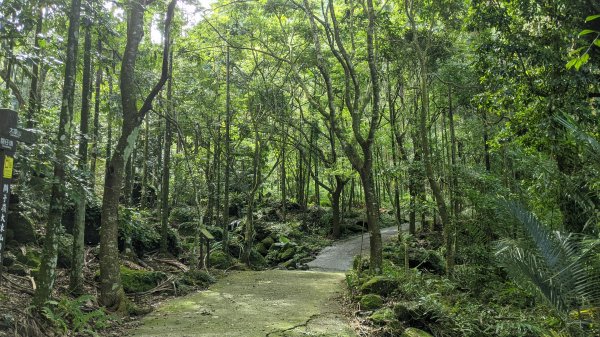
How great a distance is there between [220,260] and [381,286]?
22.5 ft

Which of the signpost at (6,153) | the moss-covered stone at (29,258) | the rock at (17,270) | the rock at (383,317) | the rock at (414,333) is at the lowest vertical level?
the rock at (414,333)

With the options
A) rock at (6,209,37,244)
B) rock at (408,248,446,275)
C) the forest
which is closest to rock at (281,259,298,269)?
the forest

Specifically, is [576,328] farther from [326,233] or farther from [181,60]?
[326,233]

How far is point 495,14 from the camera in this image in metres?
8.32

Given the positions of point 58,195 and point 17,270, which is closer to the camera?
point 58,195

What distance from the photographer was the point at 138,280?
959 centimetres

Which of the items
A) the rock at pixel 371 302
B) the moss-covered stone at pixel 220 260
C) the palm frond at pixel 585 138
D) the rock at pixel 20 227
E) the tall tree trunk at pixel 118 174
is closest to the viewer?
the palm frond at pixel 585 138

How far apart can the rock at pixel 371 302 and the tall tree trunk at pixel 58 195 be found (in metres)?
5.39

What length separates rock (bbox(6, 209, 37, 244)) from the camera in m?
9.48

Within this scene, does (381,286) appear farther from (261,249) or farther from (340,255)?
(261,249)

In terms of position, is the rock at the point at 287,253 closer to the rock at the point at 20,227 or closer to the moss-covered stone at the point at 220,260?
the moss-covered stone at the point at 220,260

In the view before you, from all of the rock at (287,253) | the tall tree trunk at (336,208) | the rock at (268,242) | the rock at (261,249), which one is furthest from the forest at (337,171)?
the tall tree trunk at (336,208)

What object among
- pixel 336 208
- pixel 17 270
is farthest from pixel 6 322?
pixel 336 208

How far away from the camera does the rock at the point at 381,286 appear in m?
8.80
